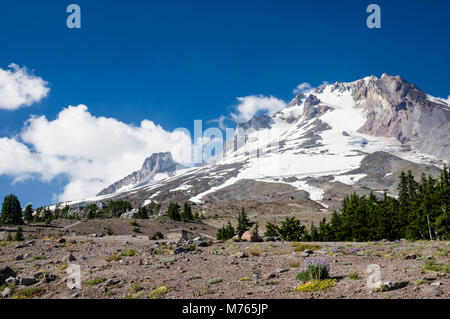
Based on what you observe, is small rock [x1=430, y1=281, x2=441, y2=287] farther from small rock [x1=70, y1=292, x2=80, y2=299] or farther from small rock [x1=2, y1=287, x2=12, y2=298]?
small rock [x1=2, y1=287, x2=12, y2=298]

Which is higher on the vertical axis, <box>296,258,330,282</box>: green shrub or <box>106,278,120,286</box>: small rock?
<box>296,258,330,282</box>: green shrub

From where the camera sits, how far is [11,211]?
83938mm

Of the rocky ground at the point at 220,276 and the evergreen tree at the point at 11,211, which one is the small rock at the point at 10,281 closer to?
the rocky ground at the point at 220,276

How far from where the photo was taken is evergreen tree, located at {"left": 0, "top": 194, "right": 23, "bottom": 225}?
81.1 m

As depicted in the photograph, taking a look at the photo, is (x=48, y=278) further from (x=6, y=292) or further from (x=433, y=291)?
Result: (x=433, y=291)

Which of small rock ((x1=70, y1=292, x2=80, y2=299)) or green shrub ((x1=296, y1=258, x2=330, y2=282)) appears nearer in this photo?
green shrub ((x1=296, y1=258, x2=330, y2=282))

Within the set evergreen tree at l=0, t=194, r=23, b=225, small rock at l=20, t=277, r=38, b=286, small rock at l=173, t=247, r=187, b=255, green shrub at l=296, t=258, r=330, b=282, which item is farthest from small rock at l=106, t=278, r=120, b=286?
evergreen tree at l=0, t=194, r=23, b=225

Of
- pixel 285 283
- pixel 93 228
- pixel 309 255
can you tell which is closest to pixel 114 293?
pixel 285 283

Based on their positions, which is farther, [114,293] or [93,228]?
[93,228]

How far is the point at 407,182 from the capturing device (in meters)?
84.1

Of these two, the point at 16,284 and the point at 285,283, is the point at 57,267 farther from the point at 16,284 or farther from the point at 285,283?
the point at 285,283

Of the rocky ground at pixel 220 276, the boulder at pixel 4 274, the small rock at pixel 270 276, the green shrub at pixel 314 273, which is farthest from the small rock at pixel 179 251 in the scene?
the green shrub at pixel 314 273

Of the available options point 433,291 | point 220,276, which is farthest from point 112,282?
point 433,291
